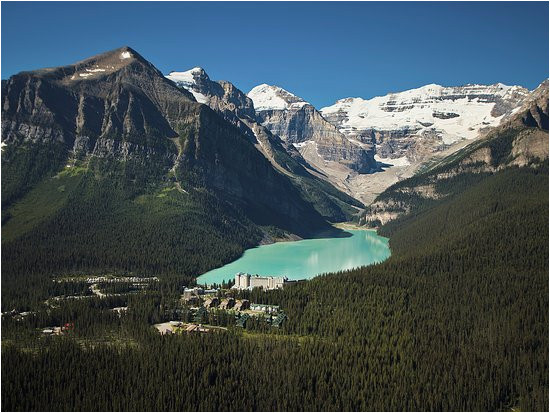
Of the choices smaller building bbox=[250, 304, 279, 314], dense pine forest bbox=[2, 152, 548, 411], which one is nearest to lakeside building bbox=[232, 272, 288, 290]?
dense pine forest bbox=[2, 152, 548, 411]

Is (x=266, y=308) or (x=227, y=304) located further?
(x=227, y=304)

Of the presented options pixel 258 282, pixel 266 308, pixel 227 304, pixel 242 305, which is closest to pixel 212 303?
pixel 227 304

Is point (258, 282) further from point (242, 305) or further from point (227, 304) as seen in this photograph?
point (242, 305)

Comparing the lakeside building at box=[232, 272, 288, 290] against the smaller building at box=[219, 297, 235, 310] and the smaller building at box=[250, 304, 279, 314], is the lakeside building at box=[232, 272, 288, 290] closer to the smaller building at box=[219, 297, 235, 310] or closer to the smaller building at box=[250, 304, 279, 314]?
the smaller building at box=[219, 297, 235, 310]

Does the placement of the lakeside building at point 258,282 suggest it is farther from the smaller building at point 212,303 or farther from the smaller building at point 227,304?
the smaller building at point 227,304

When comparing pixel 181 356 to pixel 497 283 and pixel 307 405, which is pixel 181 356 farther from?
pixel 497 283

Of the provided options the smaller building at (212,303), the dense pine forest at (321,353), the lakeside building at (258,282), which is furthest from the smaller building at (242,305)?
the lakeside building at (258,282)

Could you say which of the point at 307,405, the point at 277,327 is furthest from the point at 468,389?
the point at 277,327
